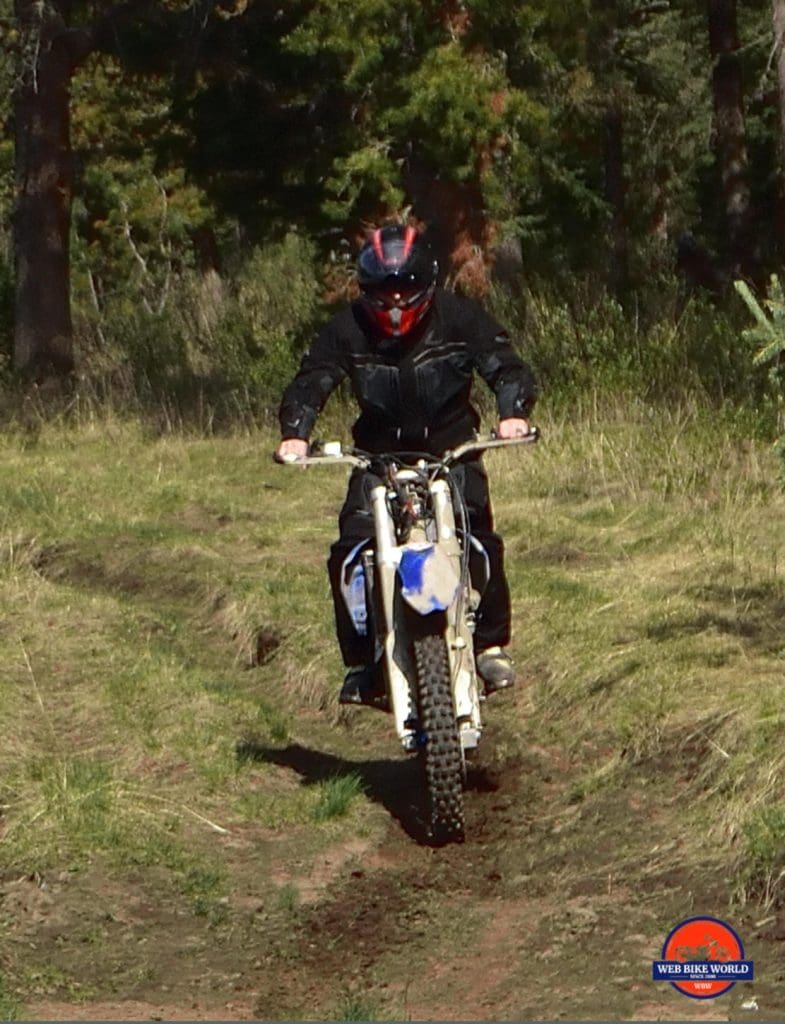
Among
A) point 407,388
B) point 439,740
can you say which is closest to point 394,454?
point 407,388

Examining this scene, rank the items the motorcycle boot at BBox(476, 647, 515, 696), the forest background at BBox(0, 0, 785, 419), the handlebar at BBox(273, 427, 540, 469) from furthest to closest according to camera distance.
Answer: the forest background at BBox(0, 0, 785, 419), the motorcycle boot at BBox(476, 647, 515, 696), the handlebar at BBox(273, 427, 540, 469)

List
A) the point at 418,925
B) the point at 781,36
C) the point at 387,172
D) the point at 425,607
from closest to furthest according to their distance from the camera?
the point at 418,925 → the point at 425,607 → the point at 781,36 → the point at 387,172

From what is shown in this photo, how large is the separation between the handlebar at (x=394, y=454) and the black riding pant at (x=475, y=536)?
0.50 ft

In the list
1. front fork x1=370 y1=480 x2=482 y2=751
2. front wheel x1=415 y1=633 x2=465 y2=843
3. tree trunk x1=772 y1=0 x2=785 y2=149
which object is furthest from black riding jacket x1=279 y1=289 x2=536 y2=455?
tree trunk x1=772 y1=0 x2=785 y2=149

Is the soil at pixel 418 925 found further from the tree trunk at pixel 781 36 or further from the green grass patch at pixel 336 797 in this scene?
the tree trunk at pixel 781 36

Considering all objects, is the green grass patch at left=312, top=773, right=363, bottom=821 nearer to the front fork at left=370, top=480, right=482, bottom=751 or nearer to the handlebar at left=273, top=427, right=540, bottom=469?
the front fork at left=370, top=480, right=482, bottom=751

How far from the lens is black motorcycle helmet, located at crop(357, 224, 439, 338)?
7.36 meters

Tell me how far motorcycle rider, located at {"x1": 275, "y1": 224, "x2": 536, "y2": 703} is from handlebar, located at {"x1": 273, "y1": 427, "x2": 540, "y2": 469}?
18 centimetres

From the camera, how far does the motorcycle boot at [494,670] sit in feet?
25.2

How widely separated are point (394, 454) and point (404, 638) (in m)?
0.69

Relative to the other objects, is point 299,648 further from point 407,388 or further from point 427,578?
point 427,578

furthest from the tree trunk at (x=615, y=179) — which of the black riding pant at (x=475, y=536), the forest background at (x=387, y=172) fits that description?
the black riding pant at (x=475, y=536)

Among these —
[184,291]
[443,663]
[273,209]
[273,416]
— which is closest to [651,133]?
[184,291]

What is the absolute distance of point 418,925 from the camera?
6.39 m
